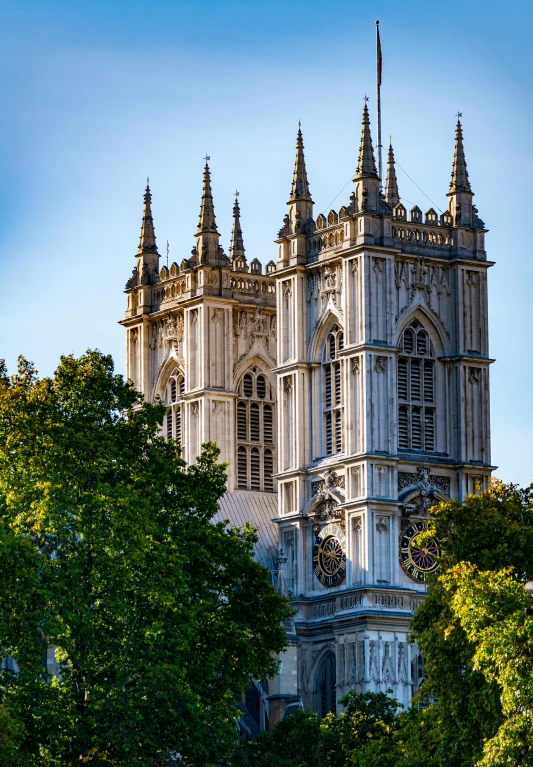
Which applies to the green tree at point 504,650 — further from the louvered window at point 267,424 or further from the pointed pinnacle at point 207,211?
the pointed pinnacle at point 207,211

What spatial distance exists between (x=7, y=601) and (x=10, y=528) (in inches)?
88.3

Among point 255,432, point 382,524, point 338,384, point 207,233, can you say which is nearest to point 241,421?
point 255,432

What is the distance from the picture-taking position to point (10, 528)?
231 ft

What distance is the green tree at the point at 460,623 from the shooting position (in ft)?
211

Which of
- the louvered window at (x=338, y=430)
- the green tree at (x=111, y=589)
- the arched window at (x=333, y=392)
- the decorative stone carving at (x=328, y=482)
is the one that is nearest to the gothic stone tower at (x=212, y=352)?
the decorative stone carving at (x=328, y=482)

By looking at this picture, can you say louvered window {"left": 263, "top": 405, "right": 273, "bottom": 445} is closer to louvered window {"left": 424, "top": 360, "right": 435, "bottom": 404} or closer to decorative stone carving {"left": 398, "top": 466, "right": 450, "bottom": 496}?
louvered window {"left": 424, "top": 360, "right": 435, "bottom": 404}

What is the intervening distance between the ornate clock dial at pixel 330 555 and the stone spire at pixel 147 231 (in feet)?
60.3

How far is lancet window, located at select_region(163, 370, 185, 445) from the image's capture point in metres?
105

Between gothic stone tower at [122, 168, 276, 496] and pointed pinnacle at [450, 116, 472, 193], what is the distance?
984 centimetres

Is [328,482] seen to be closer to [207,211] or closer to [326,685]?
[326,685]

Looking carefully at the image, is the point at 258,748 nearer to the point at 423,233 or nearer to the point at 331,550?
the point at 331,550

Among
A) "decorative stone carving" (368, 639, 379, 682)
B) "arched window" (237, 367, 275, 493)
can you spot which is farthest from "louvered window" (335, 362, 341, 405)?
"decorative stone carving" (368, 639, 379, 682)

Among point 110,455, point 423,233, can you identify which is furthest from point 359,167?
point 110,455

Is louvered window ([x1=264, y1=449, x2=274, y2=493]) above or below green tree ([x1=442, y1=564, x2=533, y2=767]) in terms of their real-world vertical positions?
above
